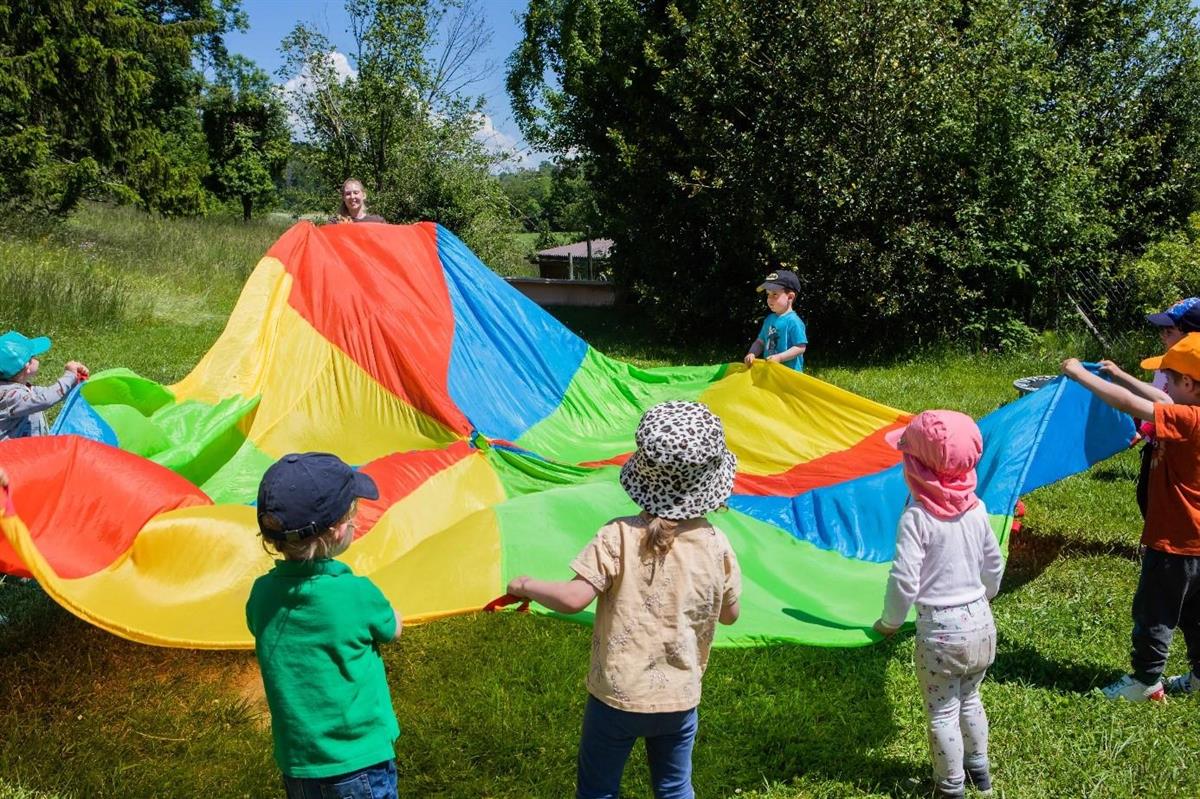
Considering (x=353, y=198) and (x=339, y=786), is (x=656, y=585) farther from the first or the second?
(x=353, y=198)

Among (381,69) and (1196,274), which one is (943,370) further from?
Result: (381,69)

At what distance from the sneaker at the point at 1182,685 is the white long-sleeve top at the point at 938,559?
4.67 ft

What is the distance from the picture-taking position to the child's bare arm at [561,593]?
77.9 inches

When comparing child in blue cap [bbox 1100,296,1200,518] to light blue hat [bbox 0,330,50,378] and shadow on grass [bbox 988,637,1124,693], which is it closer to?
shadow on grass [bbox 988,637,1124,693]

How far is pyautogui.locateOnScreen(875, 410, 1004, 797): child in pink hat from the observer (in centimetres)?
247

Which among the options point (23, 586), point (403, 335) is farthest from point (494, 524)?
point (23, 586)

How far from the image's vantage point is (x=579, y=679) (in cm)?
350

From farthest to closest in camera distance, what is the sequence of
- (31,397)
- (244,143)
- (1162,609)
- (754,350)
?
(244,143) < (754,350) < (31,397) < (1162,609)

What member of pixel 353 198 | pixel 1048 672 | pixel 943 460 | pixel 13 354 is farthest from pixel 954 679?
pixel 353 198

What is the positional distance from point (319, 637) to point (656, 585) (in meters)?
0.75

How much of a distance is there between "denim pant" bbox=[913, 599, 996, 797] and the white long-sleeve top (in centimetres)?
5

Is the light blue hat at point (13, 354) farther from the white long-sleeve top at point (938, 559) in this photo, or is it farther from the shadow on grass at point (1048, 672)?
the shadow on grass at point (1048, 672)

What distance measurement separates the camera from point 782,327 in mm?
5168

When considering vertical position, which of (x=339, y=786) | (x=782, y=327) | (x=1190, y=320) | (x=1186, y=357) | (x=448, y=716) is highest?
A: (x=1190, y=320)
